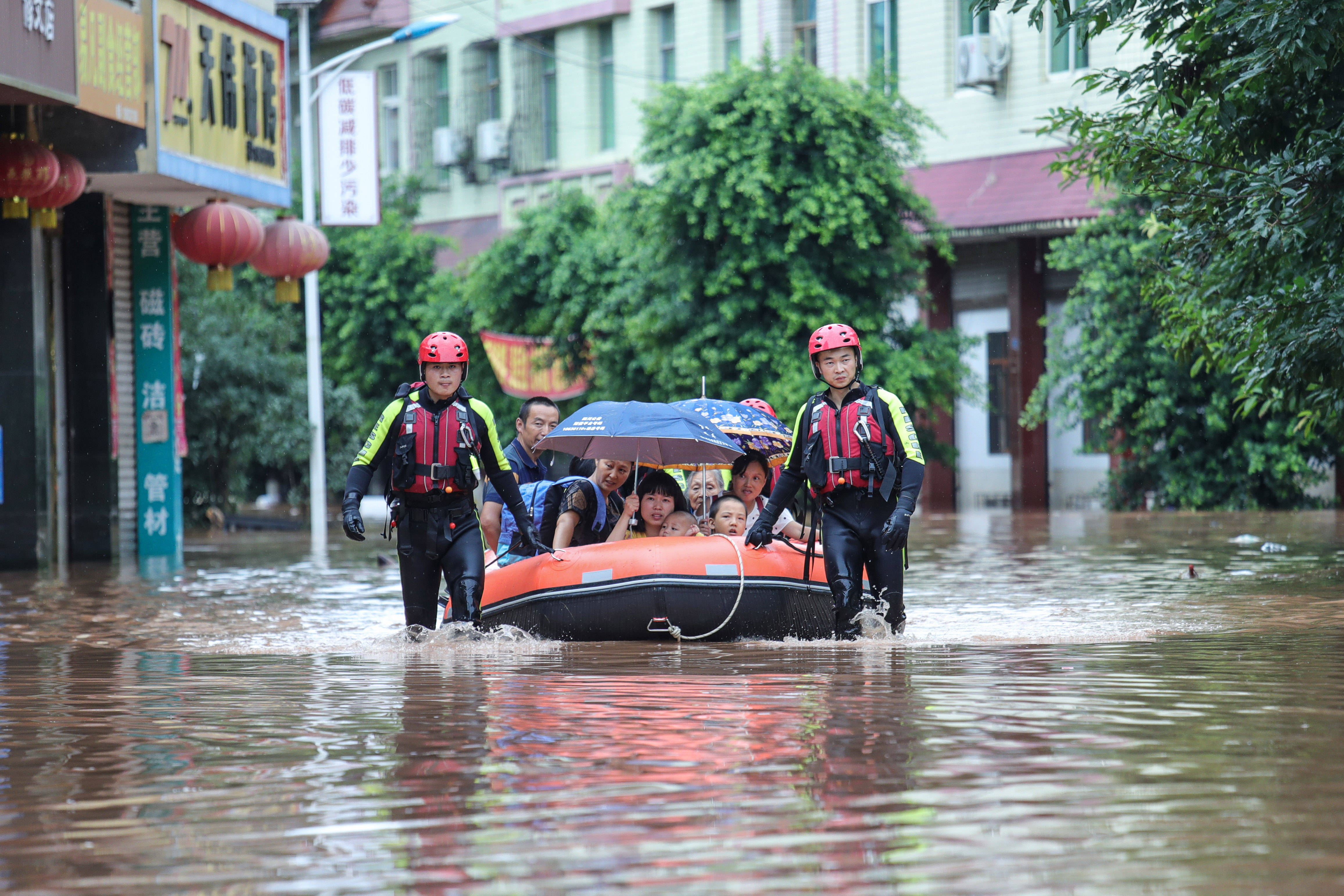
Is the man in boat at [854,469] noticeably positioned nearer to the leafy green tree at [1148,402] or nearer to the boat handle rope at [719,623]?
the boat handle rope at [719,623]

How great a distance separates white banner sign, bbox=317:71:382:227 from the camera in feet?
94.7

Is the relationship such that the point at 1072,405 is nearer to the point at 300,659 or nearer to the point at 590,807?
the point at 300,659

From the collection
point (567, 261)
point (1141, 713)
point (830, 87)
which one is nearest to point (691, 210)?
point (830, 87)

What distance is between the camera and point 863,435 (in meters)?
9.59

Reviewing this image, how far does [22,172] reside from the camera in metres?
15.5

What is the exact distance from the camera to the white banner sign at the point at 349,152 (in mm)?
28875

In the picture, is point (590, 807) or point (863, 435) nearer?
point (590, 807)

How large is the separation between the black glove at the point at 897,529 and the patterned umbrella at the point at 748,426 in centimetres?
183

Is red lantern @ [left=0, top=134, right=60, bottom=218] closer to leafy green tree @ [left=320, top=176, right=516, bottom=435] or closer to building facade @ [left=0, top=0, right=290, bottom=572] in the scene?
building facade @ [left=0, top=0, right=290, bottom=572]

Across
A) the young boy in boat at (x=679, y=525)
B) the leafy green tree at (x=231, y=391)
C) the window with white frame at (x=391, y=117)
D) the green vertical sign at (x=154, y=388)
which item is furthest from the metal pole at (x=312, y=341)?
the young boy in boat at (x=679, y=525)

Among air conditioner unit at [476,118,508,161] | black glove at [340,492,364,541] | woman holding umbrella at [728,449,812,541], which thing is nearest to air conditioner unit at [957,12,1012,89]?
air conditioner unit at [476,118,508,161]

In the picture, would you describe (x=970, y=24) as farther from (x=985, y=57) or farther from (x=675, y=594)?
(x=675, y=594)

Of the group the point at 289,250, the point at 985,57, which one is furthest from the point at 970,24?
the point at 289,250

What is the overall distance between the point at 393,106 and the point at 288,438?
53.6 ft
